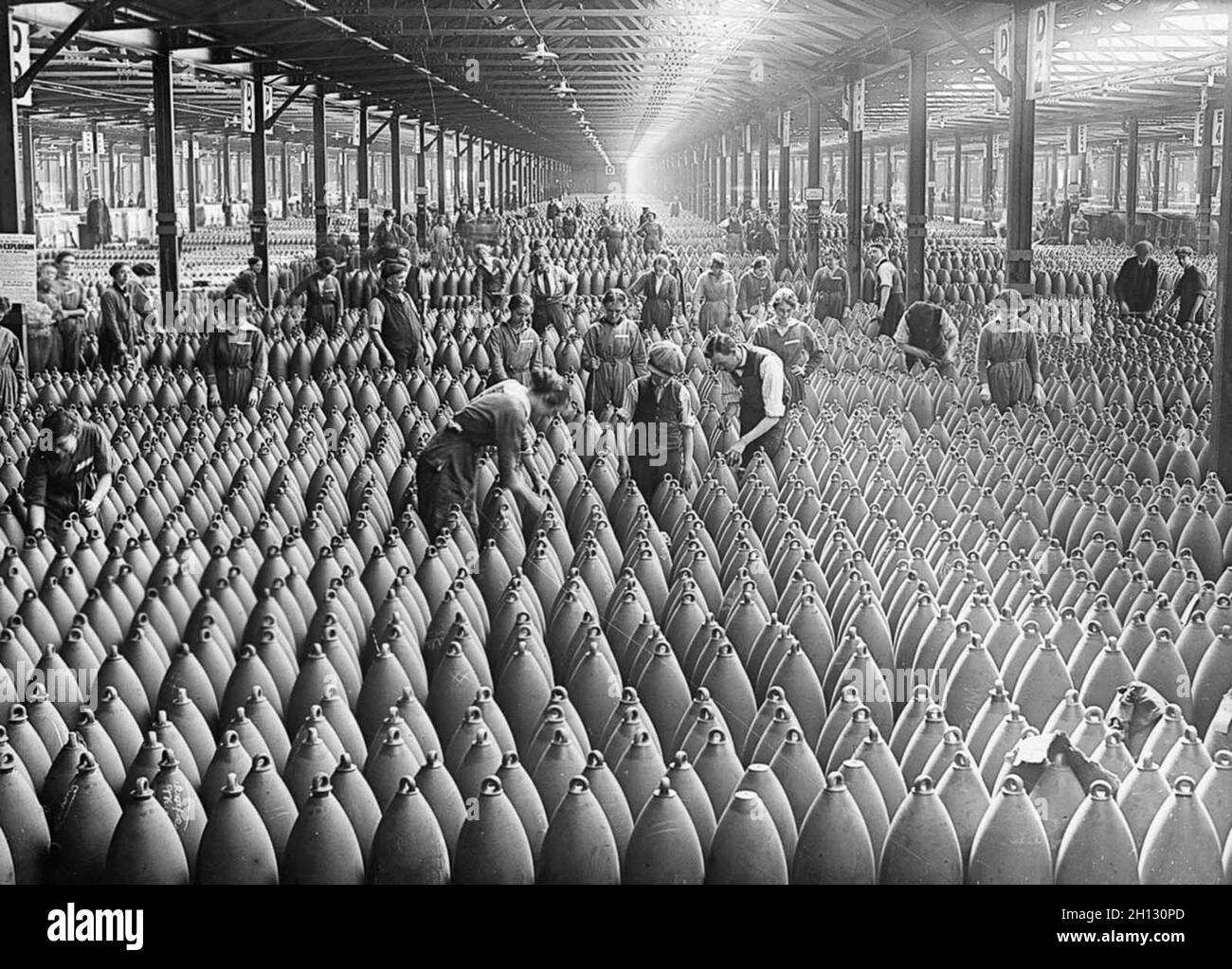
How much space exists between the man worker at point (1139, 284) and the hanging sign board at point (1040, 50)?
5464mm

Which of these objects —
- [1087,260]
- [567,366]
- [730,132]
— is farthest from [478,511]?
[730,132]

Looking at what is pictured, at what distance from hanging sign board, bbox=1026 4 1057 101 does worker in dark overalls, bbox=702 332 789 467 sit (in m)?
4.37

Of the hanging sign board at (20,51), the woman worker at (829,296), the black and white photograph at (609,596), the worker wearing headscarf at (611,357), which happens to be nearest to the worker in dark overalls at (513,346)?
the black and white photograph at (609,596)

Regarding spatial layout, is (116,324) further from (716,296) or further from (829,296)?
(829,296)

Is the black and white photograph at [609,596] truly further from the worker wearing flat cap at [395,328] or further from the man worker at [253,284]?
the man worker at [253,284]

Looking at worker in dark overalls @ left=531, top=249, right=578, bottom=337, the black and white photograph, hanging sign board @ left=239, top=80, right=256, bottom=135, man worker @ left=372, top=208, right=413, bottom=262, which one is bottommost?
the black and white photograph

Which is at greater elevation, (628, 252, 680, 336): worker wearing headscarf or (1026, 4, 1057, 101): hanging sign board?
(1026, 4, 1057, 101): hanging sign board

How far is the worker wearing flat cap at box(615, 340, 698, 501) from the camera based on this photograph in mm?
7199

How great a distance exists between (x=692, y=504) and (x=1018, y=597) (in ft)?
7.37

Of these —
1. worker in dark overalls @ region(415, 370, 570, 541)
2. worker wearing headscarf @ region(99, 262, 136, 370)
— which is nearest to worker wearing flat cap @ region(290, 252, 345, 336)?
worker wearing headscarf @ region(99, 262, 136, 370)

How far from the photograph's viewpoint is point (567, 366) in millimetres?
11305

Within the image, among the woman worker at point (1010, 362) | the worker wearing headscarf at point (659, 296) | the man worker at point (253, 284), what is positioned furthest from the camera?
the man worker at point (253, 284)

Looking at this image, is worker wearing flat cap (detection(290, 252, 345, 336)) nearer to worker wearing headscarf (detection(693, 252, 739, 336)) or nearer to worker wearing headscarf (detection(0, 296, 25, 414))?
worker wearing headscarf (detection(693, 252, 739, 336))

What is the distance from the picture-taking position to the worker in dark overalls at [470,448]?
6.29m
